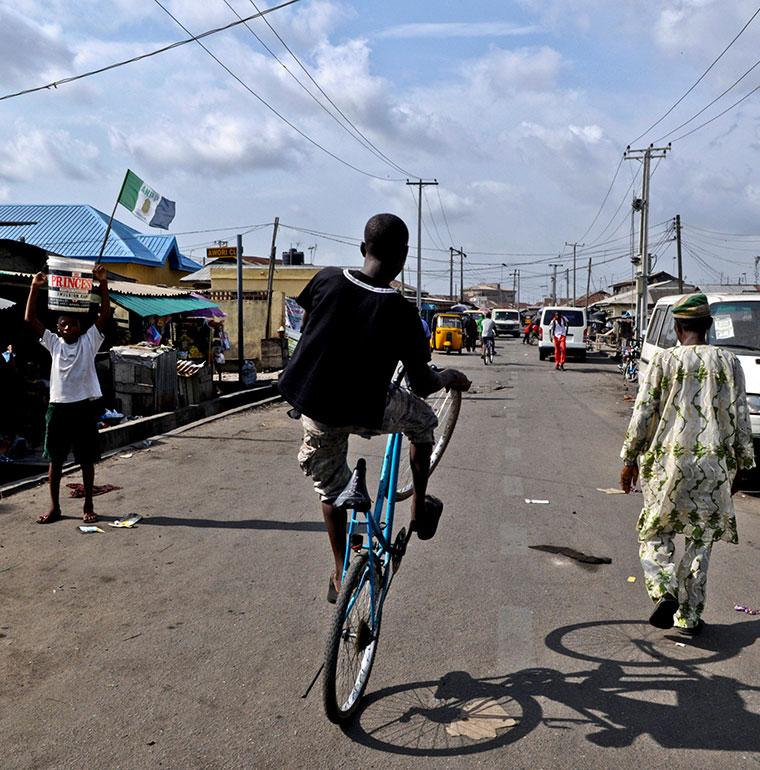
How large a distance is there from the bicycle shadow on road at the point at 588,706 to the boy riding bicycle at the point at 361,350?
936 millimetres

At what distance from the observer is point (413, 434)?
12.0 ft

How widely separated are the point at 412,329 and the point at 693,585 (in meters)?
2.17

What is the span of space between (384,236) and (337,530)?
132 centimetres

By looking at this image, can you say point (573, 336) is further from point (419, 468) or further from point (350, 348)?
point (350, 348)

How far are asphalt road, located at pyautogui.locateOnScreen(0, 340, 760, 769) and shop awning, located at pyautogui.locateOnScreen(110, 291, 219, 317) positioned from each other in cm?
665

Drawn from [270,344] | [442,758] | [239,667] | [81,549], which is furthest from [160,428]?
[270,344]

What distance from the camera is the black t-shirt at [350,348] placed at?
3295mm

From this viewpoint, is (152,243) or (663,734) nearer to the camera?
(663,734)

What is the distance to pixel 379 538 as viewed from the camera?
3502 millimetres

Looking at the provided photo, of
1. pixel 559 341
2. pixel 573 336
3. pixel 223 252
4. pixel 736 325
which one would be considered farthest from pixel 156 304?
pixel 573 336

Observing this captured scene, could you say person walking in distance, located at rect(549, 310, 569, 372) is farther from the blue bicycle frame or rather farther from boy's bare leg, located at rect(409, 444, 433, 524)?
the blue bicycle frame

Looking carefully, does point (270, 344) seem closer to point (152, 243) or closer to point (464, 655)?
point (152, 243)

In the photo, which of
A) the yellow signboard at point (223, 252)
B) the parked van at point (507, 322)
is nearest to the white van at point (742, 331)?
the yellow signboard at point (223, 252)

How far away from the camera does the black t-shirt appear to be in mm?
3295
